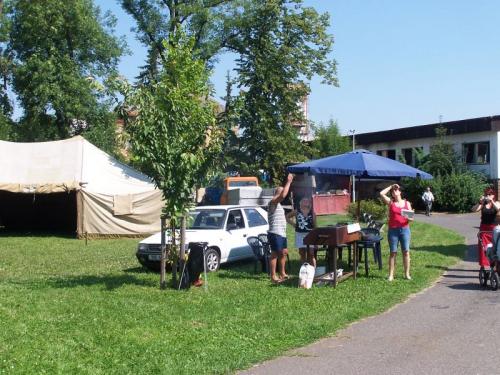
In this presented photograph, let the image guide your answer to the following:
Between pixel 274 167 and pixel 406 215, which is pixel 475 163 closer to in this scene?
pixel 274 167

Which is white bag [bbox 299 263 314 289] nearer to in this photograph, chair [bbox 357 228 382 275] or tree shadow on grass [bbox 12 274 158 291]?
chair [bbox 357 228 382 275]

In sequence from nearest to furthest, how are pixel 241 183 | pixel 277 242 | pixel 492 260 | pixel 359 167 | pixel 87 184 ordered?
pixel 492 260 < pixel 277 242 < pixel 359 167 < pixel 87 184 < pixel 241 183

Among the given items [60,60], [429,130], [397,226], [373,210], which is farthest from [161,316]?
[429,130]

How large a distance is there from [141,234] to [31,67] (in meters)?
18.0

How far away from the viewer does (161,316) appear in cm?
845

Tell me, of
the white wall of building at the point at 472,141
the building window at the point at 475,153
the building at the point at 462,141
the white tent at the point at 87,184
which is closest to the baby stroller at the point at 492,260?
the white tent at the point at 87,184

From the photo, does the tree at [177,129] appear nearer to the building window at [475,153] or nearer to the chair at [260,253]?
the chair at [260,253]

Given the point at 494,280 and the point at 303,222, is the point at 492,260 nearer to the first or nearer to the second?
the point at 494,280

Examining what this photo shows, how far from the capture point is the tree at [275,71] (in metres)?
38.0

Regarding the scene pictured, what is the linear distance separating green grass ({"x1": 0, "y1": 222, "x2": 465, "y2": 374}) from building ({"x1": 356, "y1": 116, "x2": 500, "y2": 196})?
28.7 m

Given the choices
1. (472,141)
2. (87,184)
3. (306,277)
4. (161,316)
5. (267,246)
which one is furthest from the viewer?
(472,141)

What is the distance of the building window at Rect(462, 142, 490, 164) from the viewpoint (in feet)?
137

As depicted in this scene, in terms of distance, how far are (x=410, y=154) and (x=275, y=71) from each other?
49.3 ft

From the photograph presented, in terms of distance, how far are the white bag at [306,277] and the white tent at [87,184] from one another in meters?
11.9
